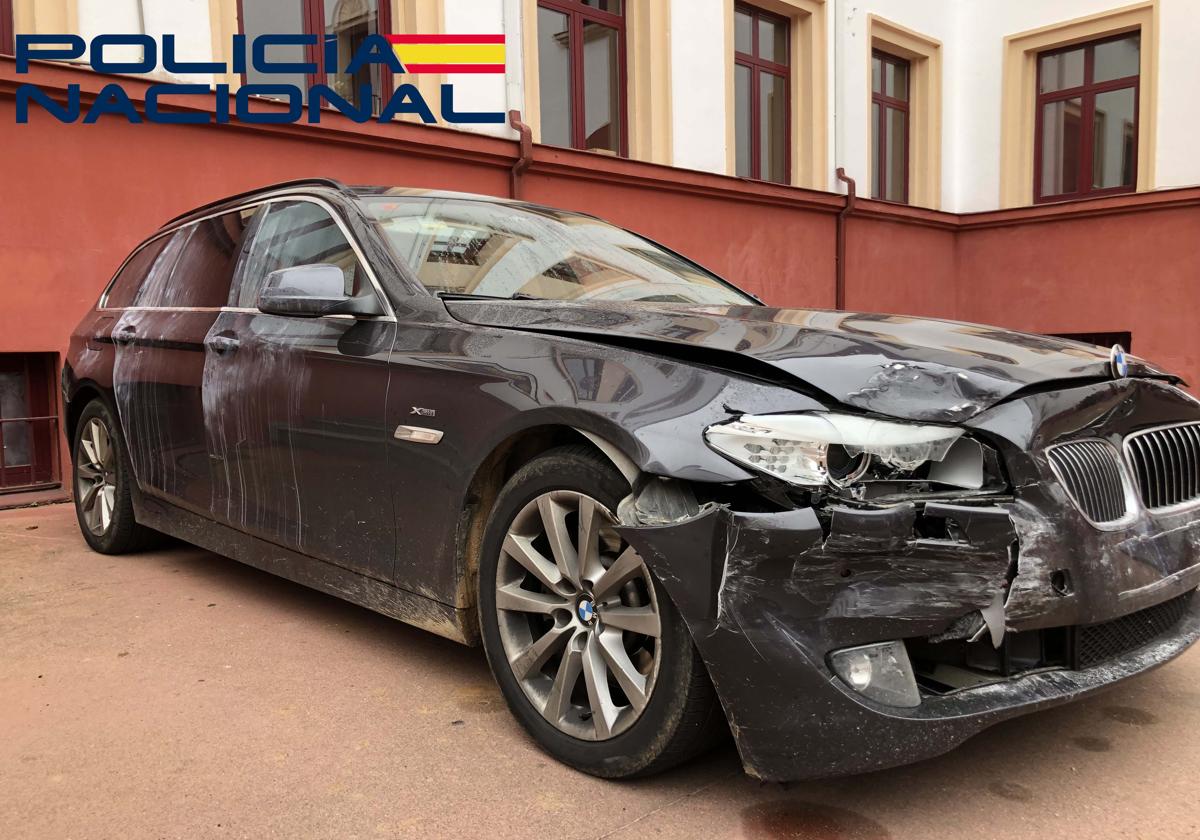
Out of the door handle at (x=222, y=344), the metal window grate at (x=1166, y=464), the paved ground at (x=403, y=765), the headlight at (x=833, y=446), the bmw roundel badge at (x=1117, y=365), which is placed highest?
the door handle at (x=222, y=344)

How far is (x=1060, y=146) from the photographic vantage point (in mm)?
13320

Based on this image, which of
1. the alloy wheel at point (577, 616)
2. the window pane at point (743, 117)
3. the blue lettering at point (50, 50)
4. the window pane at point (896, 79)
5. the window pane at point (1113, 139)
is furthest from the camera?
the window pane at point (896, 79)

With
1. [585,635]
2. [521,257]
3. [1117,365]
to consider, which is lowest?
[585,635]

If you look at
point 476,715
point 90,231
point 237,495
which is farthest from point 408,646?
point 90,231

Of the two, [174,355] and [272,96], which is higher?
[272,96]

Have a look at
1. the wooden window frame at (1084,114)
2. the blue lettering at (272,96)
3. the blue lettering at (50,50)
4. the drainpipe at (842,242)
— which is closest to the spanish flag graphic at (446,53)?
the blue lettering at (272,96)

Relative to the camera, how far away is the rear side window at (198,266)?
404 centimetres

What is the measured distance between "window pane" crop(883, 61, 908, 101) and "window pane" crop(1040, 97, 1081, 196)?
1899mm

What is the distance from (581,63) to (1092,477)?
9144 millimetres

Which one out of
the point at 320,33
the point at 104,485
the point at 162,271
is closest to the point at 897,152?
the point at 320,33

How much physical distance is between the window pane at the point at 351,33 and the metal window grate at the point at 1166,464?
736 centimetres

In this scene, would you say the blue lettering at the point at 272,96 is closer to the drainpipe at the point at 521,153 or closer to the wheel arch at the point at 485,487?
the drainpipe at the point at 521,153

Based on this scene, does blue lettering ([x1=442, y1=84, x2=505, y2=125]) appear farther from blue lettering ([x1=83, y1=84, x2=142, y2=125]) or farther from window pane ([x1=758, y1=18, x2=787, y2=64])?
window pane ([x1=758, y1=18, x2=787, y2=64])

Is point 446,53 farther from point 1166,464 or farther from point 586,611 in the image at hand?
point 1166,464
